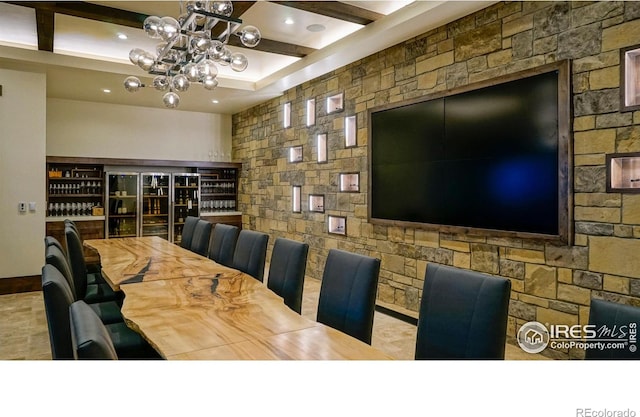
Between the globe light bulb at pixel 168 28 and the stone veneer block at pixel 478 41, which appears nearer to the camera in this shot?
the globe light bulb at pixel 168 28

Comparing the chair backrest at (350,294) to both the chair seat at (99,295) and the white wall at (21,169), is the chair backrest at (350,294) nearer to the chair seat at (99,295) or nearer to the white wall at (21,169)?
the chair seat at (99,295)

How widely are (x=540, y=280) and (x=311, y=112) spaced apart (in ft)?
12.5

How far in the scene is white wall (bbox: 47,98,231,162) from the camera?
23.2 ft

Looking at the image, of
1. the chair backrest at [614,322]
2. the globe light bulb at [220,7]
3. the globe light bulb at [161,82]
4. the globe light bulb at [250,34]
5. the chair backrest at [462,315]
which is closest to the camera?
the chair backrest at [614,322]

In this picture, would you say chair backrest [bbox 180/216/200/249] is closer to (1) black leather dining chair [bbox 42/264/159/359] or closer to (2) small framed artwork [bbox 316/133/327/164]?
(2) small framed artwork [bbox 316/133/327/164]

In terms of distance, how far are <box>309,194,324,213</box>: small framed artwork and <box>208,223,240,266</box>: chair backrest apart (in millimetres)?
1951

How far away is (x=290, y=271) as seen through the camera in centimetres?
286

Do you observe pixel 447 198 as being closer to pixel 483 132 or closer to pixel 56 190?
pixel 483 132

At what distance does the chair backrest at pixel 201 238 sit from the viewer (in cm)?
443

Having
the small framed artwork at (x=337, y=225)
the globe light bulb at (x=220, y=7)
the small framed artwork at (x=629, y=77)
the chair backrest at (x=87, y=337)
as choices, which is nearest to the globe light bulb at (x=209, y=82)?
the globe light bulb at (x=220, y=7)

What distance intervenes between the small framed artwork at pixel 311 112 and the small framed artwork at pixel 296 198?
0.99 m
